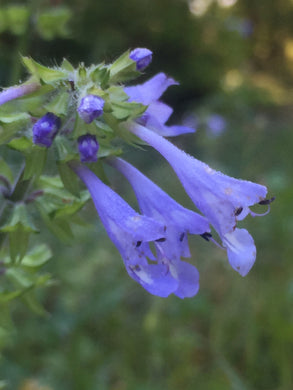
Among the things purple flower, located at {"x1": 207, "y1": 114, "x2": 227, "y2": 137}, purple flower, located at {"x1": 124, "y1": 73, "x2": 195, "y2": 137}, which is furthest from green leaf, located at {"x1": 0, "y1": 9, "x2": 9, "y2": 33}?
purple flower, located at {"x1": 207, "y1": 114, "x2": 227, "y2": 137}

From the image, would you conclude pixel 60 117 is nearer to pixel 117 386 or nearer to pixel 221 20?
pixel 117 386

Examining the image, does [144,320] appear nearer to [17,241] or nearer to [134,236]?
[17,241]

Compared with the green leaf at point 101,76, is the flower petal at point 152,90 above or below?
below

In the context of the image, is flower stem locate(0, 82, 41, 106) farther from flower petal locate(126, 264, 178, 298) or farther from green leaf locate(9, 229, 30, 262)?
flower petal locate(126, 264, 178, 298)

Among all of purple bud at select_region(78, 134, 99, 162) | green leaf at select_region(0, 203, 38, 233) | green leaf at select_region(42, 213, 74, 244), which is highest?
purple bud at select_region(78, 134, 99, 162)

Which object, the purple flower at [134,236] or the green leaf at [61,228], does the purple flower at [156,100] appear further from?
the green leaf at [61,228]

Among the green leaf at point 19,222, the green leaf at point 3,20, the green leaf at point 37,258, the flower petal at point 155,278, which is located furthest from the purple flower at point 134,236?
the green leaf at point 3,20

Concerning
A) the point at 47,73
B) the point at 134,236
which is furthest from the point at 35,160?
the point at 134,236
